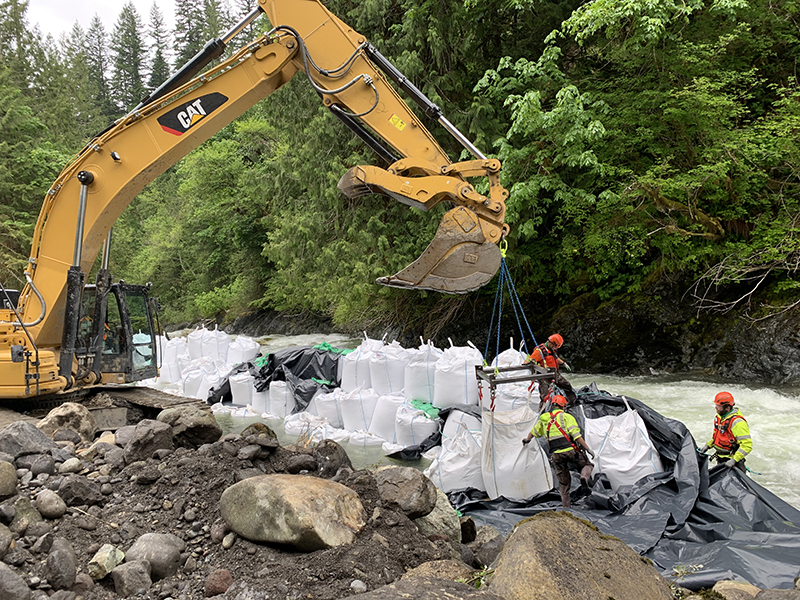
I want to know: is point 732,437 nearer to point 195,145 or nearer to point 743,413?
point 743,413

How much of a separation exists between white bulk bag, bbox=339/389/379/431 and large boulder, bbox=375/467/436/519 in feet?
11.8

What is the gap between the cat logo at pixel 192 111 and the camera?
536 cm

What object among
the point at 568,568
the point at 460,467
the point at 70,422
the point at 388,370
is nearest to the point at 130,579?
the point at 568,568

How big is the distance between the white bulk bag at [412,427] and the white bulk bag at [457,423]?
0.91 ft

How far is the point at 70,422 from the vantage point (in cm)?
495

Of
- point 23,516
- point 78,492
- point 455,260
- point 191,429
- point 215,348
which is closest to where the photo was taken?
point 23,516

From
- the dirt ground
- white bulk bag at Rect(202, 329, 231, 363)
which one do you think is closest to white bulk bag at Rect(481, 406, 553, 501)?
the dirt ground

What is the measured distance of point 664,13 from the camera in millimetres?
8359

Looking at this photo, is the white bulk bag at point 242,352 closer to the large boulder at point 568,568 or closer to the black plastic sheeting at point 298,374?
the black plastic sheeting at point 298,374

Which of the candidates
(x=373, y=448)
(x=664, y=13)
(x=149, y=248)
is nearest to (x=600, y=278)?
(x=664, y=13)

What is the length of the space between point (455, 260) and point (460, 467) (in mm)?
2188

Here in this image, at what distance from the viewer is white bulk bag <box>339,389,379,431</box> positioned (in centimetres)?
759

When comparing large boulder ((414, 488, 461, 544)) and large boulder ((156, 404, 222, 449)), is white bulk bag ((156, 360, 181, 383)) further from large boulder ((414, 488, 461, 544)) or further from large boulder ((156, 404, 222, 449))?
large boulder ((414, 488, 461, 544))

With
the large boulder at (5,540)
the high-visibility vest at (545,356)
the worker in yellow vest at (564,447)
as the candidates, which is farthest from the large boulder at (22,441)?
the high-visibility vest at (545,356)
